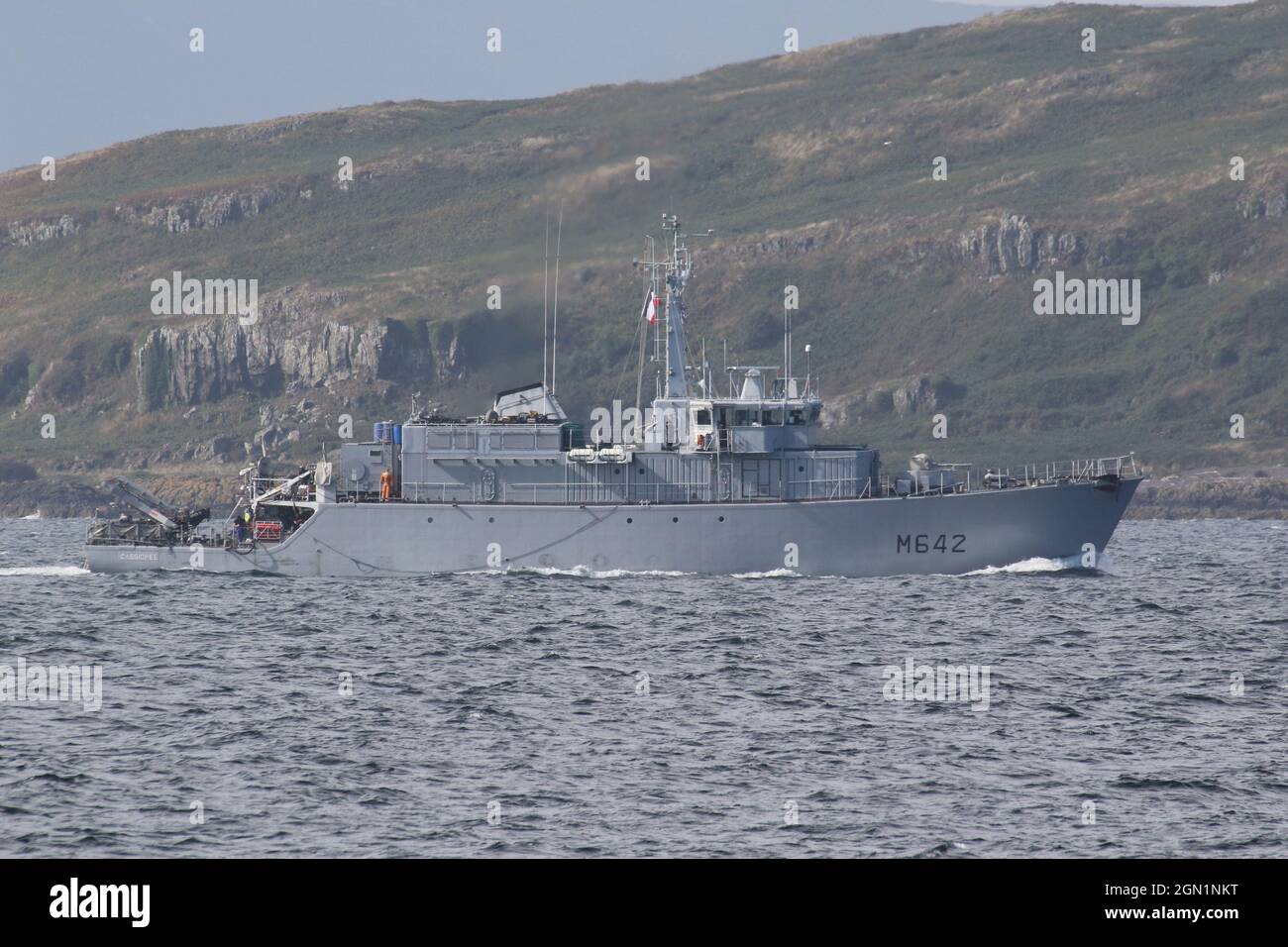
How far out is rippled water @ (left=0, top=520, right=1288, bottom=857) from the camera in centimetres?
2416

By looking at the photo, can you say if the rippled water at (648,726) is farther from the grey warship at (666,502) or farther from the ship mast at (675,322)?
the ship mast at (675,322)

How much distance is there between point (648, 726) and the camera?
3148 cm

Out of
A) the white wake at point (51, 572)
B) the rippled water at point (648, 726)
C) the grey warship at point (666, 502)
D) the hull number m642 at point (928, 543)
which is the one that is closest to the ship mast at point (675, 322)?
the grey warship at point (666, 502)

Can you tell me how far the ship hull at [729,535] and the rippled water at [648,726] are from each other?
2.60 meters

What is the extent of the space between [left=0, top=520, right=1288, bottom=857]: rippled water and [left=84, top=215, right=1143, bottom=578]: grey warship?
2.88m

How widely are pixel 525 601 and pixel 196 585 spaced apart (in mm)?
13361

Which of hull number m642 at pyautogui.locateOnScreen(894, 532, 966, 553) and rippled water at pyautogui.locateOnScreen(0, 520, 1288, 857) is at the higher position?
hull number m642 at pyautogui.locateOnScreen(894, 532, 966, 553)

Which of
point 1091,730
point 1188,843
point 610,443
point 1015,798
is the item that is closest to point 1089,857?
point 1188,843

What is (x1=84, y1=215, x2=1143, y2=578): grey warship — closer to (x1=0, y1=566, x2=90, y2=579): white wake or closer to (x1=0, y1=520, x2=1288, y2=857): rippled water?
(x1=0, y1=566, x2=90, y2=579): white wake

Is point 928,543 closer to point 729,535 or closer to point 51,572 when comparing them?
point 729,535

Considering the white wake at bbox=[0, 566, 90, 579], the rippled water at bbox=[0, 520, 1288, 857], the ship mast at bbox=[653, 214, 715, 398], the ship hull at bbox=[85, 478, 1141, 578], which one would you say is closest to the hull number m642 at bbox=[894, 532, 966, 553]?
the ship hull at bbox=[85, 478, 1141, 578]

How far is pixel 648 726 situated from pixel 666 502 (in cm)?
2688

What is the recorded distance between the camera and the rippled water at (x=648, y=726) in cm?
2416
